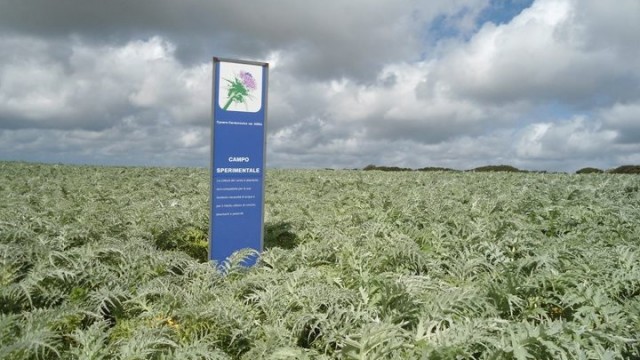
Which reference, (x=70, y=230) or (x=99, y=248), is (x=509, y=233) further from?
(x=70, y=230)

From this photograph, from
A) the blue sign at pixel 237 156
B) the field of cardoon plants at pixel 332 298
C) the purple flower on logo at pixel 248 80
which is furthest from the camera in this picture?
the purple flower on logo at pixel 248 80

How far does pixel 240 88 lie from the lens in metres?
6.55

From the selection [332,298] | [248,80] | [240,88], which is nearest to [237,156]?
[240,88]

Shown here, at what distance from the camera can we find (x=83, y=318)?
388cm

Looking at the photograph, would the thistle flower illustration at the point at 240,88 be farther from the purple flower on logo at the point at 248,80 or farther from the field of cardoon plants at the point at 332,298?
the field of cardoon plants at the point at 332,298

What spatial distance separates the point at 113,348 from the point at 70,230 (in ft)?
9.31

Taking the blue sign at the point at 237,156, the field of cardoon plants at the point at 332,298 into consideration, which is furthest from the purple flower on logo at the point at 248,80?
the field of cardoon plants at the point at 332,298

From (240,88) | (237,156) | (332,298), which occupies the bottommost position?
(332,298)

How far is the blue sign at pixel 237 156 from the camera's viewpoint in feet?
21.1

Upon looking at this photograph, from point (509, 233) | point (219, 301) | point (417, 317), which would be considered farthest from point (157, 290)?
point (509, 233)

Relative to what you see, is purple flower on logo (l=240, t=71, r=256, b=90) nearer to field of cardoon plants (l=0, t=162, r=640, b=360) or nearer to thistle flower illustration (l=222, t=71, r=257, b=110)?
thistle flower illustration (l=222, t=71, r=257, b=110)

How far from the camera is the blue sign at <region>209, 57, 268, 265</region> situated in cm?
642

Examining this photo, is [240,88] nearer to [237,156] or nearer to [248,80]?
[248,80]

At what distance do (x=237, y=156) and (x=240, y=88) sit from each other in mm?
963
